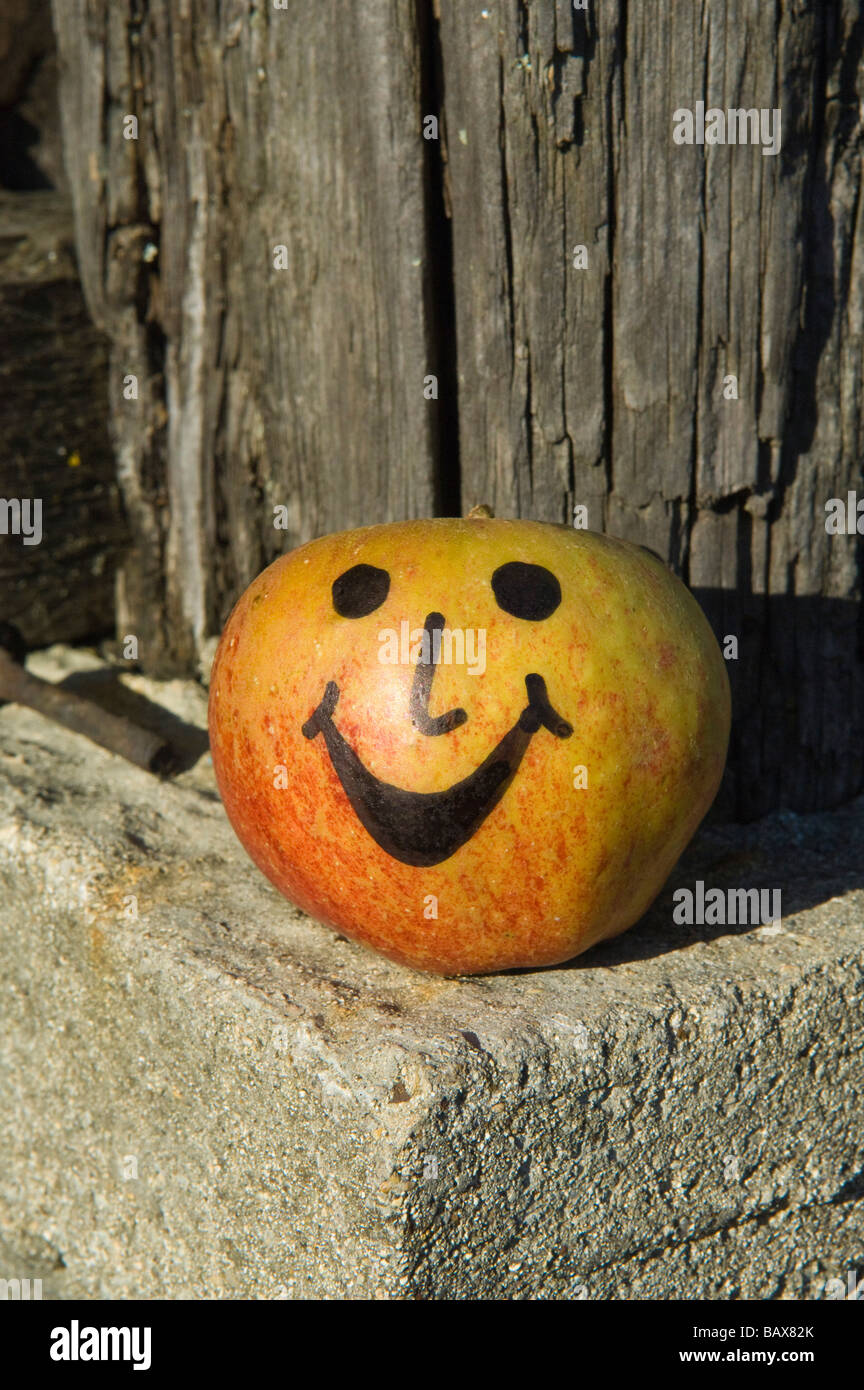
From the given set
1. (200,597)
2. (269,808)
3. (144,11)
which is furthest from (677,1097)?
(144,11)

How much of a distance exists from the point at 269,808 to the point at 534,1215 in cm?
71

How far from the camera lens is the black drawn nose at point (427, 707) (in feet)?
5.48

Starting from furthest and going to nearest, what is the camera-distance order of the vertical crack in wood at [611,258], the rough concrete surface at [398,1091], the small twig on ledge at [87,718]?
1. the small twig on ledge at [87,718]
2. the vertical crack in wood at [611,258]
3. the rough concrete surface at [398,1091]

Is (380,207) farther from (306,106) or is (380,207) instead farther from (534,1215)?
(534,1215)

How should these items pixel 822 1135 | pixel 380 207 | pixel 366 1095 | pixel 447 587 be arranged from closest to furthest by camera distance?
pixel 366 1095
pixel 447 587
pixel 822 1135
pixel 380 207

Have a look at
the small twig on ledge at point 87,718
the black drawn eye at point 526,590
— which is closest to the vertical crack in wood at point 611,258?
the black drawn eye at point 526,590

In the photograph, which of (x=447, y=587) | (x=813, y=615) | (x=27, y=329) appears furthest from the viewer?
(x=27, y=329)

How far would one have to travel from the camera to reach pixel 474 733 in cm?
167

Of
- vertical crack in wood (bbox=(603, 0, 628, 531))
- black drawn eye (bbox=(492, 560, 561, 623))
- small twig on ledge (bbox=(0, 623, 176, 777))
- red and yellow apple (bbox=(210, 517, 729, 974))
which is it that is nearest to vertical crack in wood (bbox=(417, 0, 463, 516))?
vertical crack in wood (bbox=(603, 0, 628, 531))

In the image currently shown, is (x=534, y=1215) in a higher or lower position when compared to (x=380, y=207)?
lower

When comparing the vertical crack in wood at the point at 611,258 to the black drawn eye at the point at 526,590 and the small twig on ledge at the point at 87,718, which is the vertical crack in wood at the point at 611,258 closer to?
the black drawn eye at the point at 526,590

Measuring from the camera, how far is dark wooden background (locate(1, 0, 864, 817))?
82.0 inches

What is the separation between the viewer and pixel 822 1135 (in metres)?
1.98

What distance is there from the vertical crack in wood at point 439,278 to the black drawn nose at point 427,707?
0.75 meters
